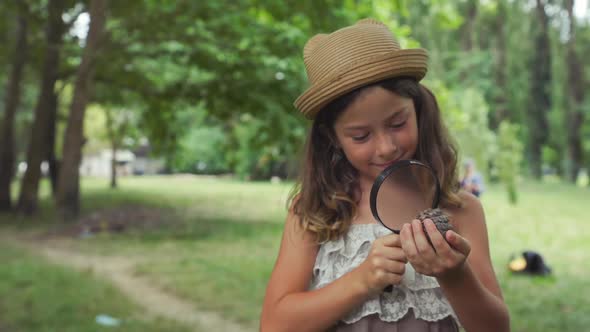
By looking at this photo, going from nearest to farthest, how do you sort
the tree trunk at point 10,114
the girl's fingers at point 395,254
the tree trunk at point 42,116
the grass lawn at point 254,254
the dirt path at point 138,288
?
1. the girl's fingers at point 395,254
2. the dirt path at point 138,288
3. the grass lawn at point 254,254
4. the tree trunk at point 42,116
5. the tree trunk at point 10,114

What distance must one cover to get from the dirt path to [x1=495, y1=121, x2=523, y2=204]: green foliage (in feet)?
44.1

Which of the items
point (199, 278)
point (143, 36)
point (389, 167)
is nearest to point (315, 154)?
point (389, 167)

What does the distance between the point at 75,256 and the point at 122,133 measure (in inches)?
743

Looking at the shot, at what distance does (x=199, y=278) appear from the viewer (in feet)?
24.1

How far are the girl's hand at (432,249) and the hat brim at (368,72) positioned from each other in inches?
15.8

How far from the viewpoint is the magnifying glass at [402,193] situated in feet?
4.90

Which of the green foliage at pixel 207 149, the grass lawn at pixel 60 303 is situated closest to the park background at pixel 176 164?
the grass lawn at pixel 60 303

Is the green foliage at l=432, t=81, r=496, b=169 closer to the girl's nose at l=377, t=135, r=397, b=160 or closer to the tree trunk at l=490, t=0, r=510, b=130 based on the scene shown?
the tree trunk at l=490, t=0, r=510, b=130

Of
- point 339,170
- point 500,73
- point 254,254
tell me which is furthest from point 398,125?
point 500,73

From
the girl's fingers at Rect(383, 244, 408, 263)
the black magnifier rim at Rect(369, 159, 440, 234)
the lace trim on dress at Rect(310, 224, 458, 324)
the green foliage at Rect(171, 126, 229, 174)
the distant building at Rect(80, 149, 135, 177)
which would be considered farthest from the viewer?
the distant building at Rect(80, 149, 135, 177)

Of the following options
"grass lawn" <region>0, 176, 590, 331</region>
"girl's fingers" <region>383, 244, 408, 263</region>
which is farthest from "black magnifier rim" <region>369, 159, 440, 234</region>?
"grass lawn" <region>0, 176, 590, 331</region>

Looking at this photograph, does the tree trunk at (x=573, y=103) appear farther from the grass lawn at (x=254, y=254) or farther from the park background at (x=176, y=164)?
the grass lawn at (x=254, y=254)

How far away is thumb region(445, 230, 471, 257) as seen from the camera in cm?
127

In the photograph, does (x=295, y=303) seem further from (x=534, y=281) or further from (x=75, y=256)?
(x=75, y=256)
